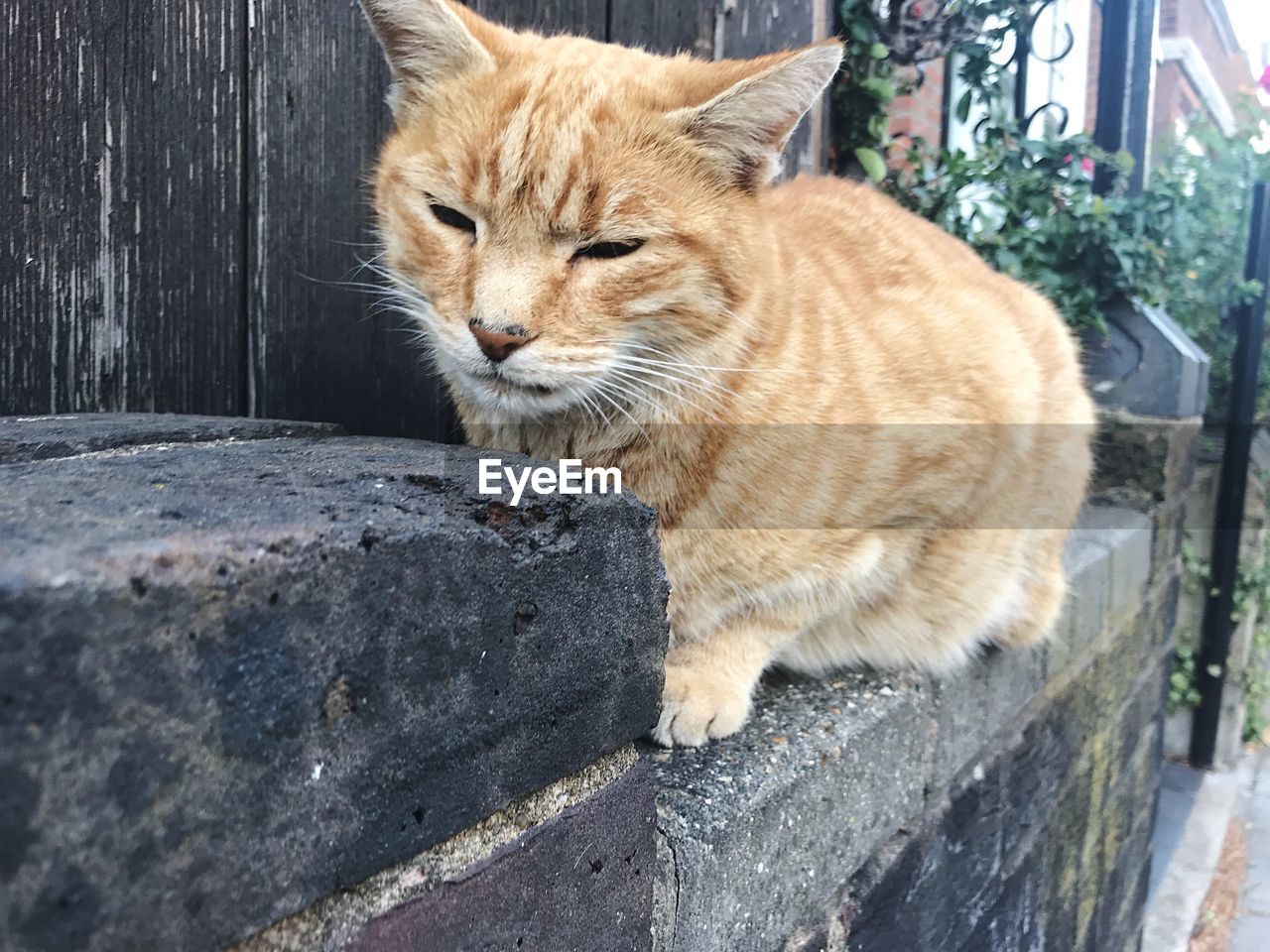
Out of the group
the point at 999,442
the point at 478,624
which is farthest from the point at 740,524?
the point at 478,624

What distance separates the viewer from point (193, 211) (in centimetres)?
133

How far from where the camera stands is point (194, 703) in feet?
1.66

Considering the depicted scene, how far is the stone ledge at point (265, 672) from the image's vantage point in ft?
1.49

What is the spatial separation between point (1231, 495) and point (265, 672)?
513cm

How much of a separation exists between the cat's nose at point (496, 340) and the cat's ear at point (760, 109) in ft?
1.31

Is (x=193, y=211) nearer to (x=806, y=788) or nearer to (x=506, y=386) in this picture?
(x=506, y=386)

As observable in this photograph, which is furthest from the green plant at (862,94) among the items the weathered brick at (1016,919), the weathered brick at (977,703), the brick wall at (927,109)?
the weathered brick at (1016,919)

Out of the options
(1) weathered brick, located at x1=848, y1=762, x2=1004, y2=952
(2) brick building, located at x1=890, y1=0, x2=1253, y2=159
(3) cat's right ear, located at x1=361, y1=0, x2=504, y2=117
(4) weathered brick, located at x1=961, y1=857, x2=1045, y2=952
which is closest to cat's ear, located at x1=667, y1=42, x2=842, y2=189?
(3) cat's right ear, located at x1=361, y1=0, x2=504, y2=117

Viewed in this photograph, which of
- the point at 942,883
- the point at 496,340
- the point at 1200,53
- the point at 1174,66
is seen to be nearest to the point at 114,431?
the point at 496,340

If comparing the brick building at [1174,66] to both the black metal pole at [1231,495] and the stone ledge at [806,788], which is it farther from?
the stone ledge at [806,788]

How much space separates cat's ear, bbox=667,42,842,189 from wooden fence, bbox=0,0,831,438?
604 mm

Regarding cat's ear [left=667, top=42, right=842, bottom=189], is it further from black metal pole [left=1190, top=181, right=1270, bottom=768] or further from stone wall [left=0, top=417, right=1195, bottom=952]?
black metal pole [left=1190, top=181, right=1270, bottom=768]

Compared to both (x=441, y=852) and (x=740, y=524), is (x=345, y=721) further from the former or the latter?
(x=740, y=524)

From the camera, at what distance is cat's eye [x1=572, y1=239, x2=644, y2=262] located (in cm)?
125
